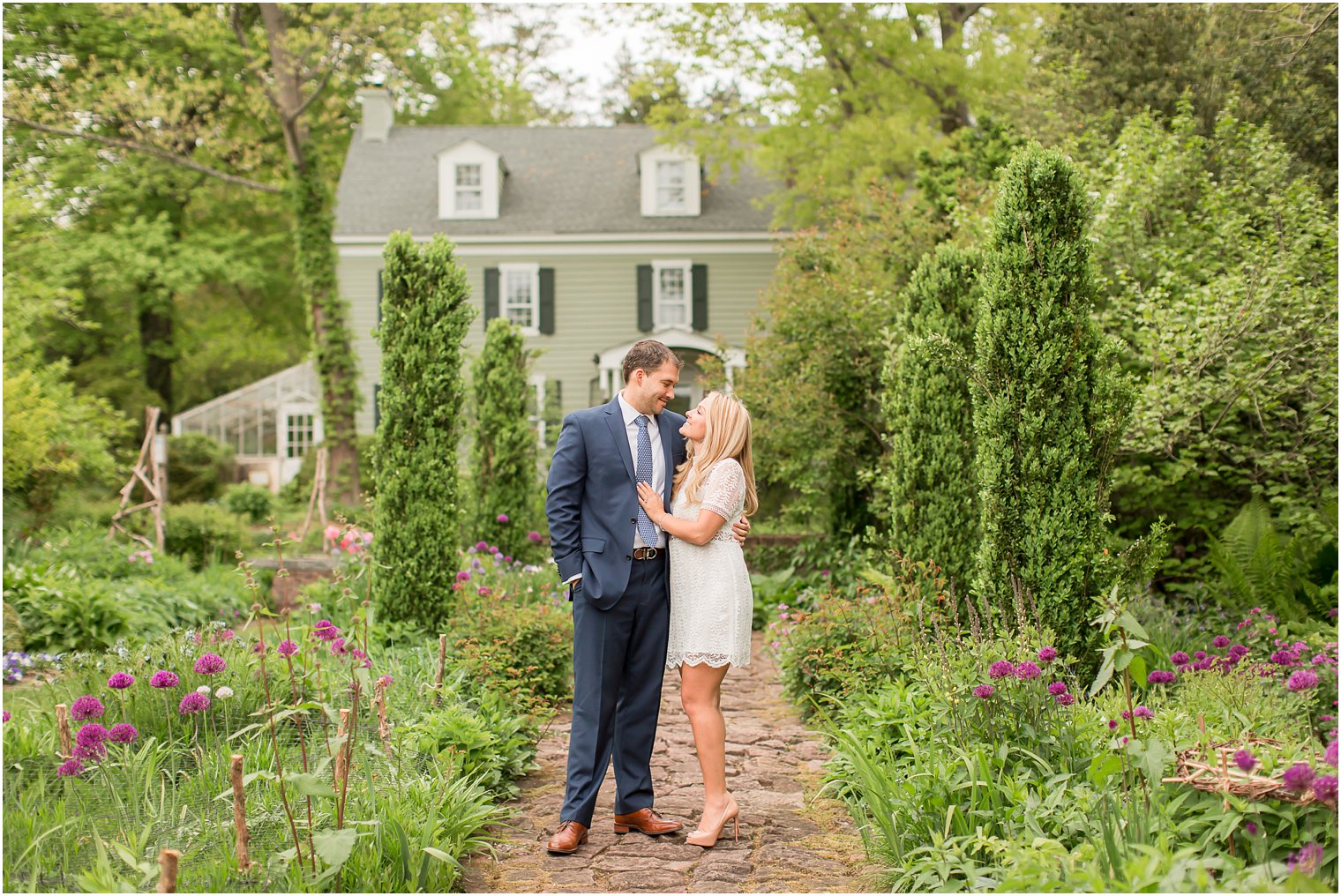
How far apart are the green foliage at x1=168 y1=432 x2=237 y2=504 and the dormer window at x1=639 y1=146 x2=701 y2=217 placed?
10256mm

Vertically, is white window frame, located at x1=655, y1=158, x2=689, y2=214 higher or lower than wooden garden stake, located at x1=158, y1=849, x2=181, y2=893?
higher

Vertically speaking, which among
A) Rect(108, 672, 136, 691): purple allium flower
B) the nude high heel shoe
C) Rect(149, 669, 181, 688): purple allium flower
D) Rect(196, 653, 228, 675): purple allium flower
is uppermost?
Rect(196, 653, 228, 675): purple allium flower

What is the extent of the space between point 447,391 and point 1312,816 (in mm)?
6068

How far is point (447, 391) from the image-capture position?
7.73 meters

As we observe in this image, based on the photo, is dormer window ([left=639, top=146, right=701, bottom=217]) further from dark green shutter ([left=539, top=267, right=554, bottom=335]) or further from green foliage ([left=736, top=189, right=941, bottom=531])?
green foliage ([left=736, top=189, right=941, bottom=531])

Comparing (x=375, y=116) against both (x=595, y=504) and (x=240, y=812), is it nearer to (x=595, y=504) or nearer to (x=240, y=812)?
(x=595, y=504)

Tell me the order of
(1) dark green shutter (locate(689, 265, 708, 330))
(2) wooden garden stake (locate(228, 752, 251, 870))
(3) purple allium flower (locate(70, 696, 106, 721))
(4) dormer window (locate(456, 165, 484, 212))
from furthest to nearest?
(4) dormer window (locate(456, 165, 484, 212)) < (1) dark green shutter (locate(689, 265, 708, 330)) < (3) purple allium flower (locate(70, 696, 106, 721)) < (2) wooden garden stake (locate(228, 752, 251, 870))

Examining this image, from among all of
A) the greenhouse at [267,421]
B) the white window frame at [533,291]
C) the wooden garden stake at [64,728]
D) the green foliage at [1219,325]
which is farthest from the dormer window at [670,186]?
the wooden garden stake at [64,728]

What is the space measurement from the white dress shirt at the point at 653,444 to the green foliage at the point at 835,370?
5517 mm

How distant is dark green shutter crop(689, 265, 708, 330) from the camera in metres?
21.7

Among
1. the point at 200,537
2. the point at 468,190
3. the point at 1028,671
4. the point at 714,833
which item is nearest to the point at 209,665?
the point at 714,833

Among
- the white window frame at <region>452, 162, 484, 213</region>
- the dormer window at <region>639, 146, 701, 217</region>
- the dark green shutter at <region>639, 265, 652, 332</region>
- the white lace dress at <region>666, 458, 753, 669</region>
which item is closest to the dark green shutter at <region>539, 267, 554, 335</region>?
the dark green shutter at <region>639, 265, 652, 332</region>

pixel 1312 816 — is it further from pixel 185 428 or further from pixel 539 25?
pixel 539 25

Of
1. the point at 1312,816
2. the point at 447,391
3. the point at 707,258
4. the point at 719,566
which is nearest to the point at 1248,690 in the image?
the point at 1312,816
